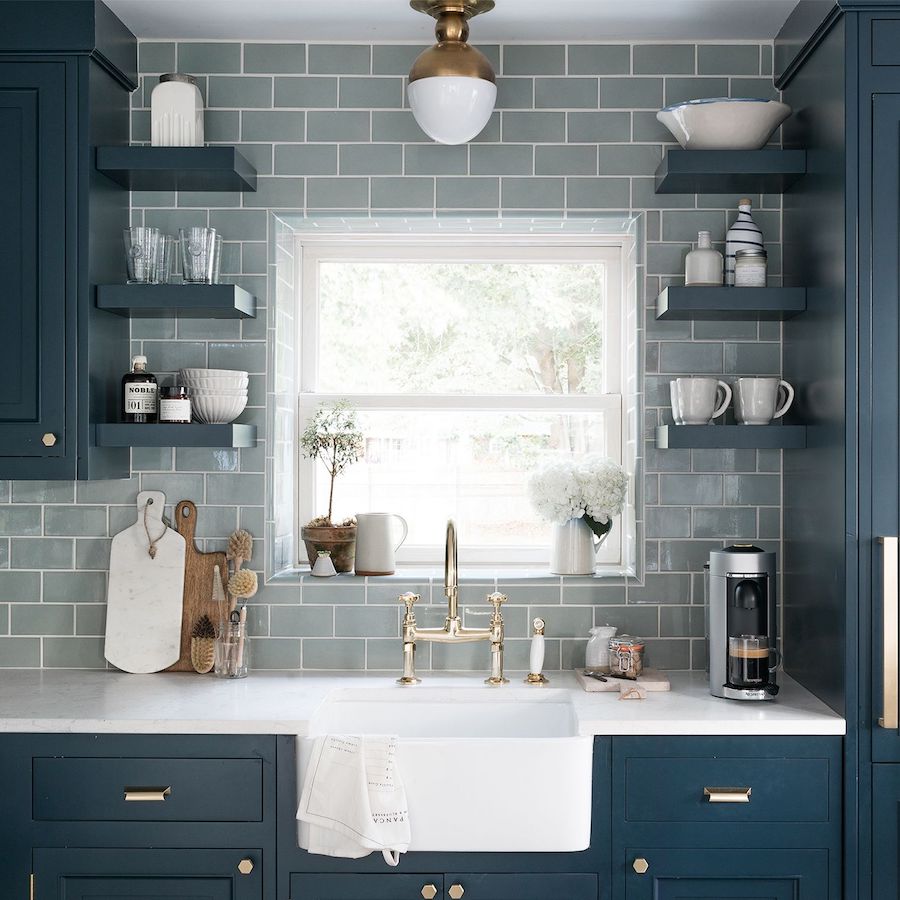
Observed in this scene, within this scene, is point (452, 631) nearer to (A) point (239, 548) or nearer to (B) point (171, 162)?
(A) point (239, 548)

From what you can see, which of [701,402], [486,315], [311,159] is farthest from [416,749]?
[311,159]

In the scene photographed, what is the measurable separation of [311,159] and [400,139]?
259 millimetres

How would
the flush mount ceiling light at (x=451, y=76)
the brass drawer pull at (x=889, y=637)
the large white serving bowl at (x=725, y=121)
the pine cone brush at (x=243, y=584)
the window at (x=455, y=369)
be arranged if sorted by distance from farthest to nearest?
the window at (x=455, y=369) < the pine cone brush at (x=243, y=584) < the large white serving bowl at (x=725, y=121) < the flush mount ceiling light at (x=451, y=76) < the brass drawer pull at (x=889, y=637)

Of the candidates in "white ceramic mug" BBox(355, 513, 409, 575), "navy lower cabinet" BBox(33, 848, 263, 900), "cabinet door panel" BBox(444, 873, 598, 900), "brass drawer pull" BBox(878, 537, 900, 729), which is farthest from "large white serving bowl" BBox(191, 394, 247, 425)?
"brass drawer pull" BBox(878, 537, 900, 729)

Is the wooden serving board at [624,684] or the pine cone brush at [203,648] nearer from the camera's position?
the wooden serving board at [624,684]

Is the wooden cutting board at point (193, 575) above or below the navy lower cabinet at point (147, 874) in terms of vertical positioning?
above

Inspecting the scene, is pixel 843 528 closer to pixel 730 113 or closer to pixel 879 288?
pixel 879 288

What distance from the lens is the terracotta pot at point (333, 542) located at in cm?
278

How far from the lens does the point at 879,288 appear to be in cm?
221

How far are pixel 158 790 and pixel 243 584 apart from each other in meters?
0.64

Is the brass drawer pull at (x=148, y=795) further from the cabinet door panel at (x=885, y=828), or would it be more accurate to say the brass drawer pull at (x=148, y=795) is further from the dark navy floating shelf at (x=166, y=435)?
the cabinet door panel at (x=885, y=828)

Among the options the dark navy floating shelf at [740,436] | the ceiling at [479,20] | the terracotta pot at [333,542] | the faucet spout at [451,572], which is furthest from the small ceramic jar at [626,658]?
the ceiling at [479,20]

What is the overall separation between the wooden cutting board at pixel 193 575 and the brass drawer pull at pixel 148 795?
548 millimetres

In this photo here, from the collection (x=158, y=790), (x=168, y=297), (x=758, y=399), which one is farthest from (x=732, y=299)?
(x=158, y=790)
